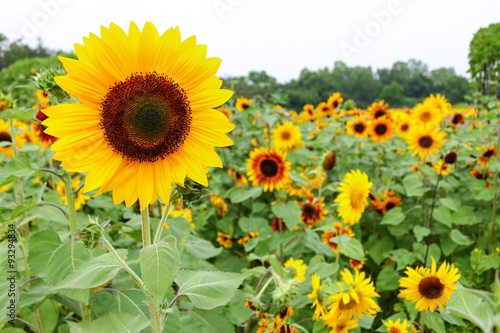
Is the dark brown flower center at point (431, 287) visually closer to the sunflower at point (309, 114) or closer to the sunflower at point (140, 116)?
the sunflower at point (140, 116)

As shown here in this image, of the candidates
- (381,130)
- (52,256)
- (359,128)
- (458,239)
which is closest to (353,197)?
(458,239)

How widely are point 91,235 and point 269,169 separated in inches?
63.0

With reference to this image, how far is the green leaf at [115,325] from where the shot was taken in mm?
1060

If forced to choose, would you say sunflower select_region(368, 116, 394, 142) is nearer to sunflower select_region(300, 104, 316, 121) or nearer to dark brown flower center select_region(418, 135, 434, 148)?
dark brown flower center select_region(418, 135, 434, 148)

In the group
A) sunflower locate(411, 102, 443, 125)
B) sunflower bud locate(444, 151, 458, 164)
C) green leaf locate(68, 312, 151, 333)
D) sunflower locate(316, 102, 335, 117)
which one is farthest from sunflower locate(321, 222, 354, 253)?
sunflower locate(316, 102, 335, 117)

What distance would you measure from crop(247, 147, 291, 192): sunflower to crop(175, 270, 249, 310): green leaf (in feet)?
4.26

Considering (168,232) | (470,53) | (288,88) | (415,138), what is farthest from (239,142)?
(288,88)

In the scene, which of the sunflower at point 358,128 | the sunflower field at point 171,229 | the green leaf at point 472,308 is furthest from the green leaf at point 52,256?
the sunflower at point 358,128

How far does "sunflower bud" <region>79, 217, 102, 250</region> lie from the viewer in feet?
3.18

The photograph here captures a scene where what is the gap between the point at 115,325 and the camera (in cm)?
107

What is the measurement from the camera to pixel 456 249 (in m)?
2.71

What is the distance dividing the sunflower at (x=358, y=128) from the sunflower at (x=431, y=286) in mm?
2055

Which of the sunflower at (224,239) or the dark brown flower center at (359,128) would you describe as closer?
the sunflower at (224,239)

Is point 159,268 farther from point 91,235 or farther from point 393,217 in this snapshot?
point 393,217
